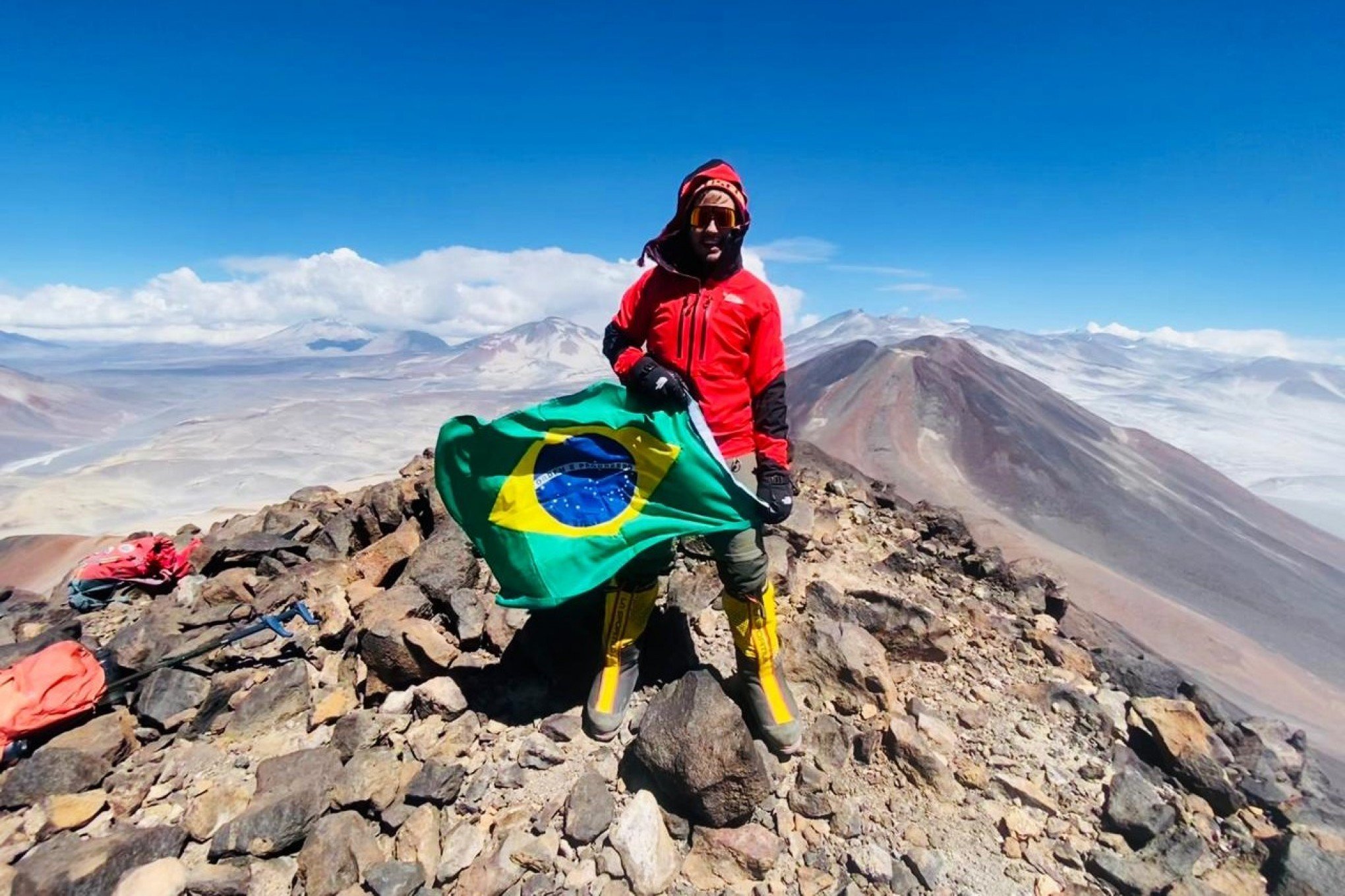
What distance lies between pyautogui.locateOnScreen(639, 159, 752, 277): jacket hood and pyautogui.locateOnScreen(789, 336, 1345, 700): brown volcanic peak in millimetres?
25360

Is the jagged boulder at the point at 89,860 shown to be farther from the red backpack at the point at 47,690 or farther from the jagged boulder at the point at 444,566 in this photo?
the jagged boulder at the point at 444,566

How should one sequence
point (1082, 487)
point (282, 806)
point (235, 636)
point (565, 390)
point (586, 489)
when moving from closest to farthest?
point (282, 806) < point (586, 489) < point (235, 636) < point (1082, 487) < point (565, 390)

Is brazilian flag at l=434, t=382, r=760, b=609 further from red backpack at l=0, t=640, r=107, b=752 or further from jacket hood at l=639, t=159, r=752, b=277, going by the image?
red backpack at l=0, t=640, r=107, b=752

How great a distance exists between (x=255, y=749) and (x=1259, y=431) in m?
108

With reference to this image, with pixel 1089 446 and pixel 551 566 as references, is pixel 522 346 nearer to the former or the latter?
pixel 1089 446

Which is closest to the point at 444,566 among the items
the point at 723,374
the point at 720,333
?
the point at 723,374

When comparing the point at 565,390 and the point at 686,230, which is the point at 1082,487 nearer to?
the point at 686,230

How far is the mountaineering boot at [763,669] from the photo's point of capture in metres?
2.71

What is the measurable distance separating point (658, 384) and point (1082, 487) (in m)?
36.6

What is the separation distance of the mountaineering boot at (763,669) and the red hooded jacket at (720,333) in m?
0.71

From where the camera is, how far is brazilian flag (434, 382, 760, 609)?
103 inches

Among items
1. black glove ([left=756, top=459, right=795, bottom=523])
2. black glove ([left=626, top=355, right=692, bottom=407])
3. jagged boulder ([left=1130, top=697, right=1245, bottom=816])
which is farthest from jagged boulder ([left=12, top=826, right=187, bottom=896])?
jagged boulder ([left=1130, top=697, right=1245, bottom=816])

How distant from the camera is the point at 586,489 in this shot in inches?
108

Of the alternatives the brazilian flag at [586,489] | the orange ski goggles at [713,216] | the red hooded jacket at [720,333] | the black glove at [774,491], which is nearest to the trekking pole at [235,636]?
the brazilian flag at [586,489]
